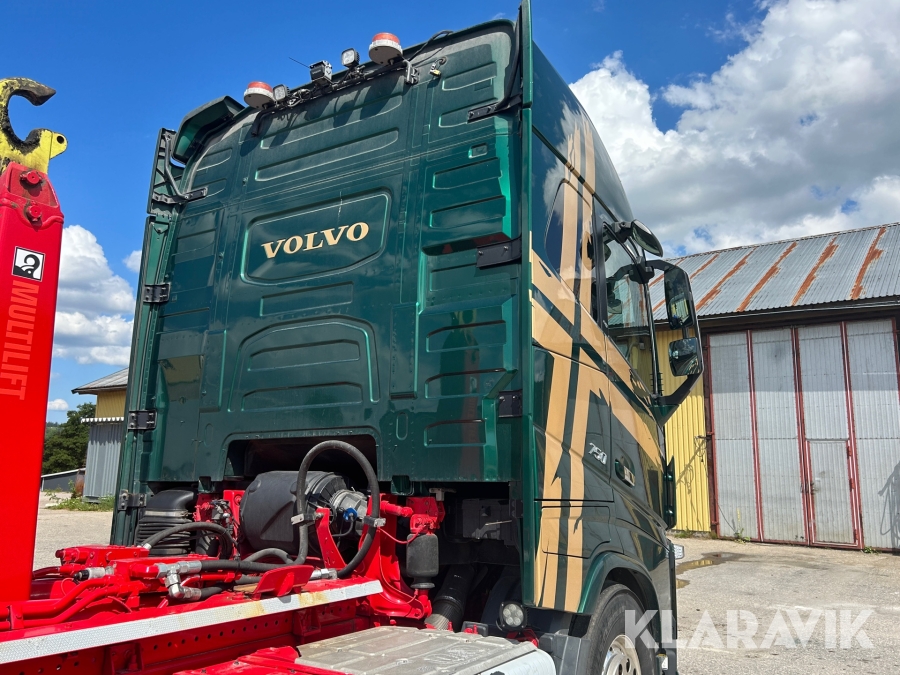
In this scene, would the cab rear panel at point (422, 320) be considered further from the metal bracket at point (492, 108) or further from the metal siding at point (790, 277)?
the metal siding at point (790, 277)

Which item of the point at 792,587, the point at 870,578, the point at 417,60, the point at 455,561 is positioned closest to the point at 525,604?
the point at 455,561

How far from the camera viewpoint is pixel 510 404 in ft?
10.4

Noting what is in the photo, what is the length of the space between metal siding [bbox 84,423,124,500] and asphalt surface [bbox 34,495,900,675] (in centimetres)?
1116

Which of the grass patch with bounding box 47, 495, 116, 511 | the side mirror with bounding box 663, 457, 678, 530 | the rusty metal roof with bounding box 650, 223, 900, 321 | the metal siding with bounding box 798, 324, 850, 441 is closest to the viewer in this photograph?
the side mirror with bounding box 663, 457, 678, 530

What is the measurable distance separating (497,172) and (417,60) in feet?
3.50

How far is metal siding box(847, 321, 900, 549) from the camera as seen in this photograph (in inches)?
526

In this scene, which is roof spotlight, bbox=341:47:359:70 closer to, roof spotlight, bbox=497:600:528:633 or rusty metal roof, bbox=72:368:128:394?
roof spotlight, bbox=497:600:528:633

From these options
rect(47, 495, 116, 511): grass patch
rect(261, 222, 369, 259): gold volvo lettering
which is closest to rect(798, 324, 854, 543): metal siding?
rect(261, 222, 369, 259): gold volvo lettering

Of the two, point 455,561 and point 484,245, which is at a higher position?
point 484,245

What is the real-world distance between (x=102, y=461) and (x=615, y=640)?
25.9 m

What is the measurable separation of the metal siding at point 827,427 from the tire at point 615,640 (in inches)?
465

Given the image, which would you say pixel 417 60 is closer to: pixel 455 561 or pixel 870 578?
pixel 455 561

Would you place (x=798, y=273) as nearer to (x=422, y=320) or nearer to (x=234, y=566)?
(x=422, y=320)

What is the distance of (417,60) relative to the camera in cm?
411
